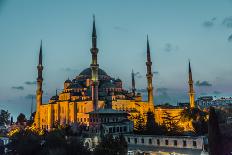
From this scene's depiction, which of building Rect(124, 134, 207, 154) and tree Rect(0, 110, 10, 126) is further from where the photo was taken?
tree Rect(0, 110, 10, 126)

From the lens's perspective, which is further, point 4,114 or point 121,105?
point 4,114

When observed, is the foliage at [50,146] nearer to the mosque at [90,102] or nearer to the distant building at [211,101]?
the mosque at [90,102]

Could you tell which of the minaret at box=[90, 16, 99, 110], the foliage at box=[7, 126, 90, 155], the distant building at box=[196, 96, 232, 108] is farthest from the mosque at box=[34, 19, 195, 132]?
the distant building at box=[196, 96, 232, 108]

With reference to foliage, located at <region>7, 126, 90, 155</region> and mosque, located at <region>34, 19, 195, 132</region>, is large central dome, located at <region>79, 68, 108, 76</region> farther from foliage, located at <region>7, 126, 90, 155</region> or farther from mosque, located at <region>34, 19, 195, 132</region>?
foliage, located at <region>7, 126, 90, 155</region>

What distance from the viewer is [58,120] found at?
52875 millimetres

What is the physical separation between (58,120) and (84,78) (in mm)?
11701

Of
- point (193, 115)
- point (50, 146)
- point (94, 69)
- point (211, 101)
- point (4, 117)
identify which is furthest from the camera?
point (211, 101)

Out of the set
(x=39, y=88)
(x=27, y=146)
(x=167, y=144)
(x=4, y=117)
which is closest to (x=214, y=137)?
(x=167, y=144)

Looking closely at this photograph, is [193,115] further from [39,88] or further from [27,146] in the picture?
[39,88]

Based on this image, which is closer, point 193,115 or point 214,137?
point 214,137

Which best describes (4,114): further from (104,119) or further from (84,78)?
(104,119)

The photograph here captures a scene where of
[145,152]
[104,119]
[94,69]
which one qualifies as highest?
[94,69]

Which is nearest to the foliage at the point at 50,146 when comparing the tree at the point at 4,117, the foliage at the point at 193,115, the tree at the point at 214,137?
the tree at the point at 214,137

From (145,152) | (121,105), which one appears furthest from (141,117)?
(145,152)
